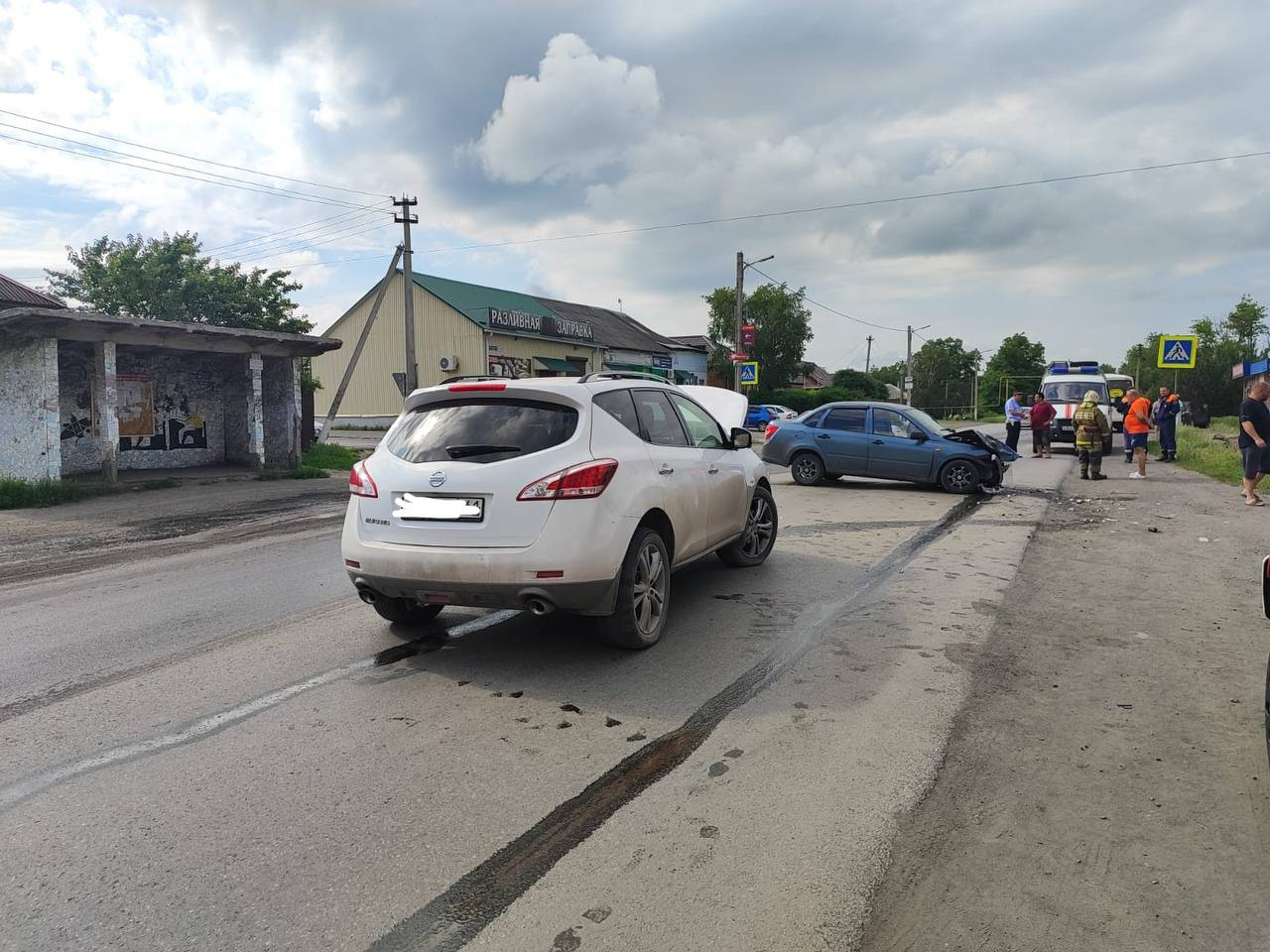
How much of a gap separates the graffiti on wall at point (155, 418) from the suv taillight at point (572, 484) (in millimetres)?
16574

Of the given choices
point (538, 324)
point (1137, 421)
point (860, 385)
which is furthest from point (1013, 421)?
point (860, 385)

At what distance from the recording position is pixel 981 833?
3.09 m

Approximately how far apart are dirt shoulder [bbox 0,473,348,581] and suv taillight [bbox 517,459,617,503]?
6305mm

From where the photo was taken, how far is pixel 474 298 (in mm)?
41656

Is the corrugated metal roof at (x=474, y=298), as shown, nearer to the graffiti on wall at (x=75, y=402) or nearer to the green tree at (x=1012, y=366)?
the graffiti on wall at (x=75, y=402)

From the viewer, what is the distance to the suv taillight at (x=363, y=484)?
5.15m

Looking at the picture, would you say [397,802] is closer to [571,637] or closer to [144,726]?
[144,726]

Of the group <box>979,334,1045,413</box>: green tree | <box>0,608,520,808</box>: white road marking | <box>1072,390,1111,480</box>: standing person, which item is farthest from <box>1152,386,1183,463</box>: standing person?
<box>979,334,1045,413</box>: green tree

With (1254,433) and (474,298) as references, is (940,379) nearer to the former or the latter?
(474,298)

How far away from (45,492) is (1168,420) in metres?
22.5

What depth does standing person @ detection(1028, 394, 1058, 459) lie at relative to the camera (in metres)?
21.5

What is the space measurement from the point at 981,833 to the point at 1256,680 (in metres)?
2.76

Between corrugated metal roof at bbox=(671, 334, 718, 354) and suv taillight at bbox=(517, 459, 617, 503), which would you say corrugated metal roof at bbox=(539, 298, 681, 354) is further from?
suv taillight at bbox=(517, 459, 617, 503)

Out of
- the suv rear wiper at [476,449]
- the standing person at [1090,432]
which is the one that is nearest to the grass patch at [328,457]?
the suv rear wiper at [476,449]
